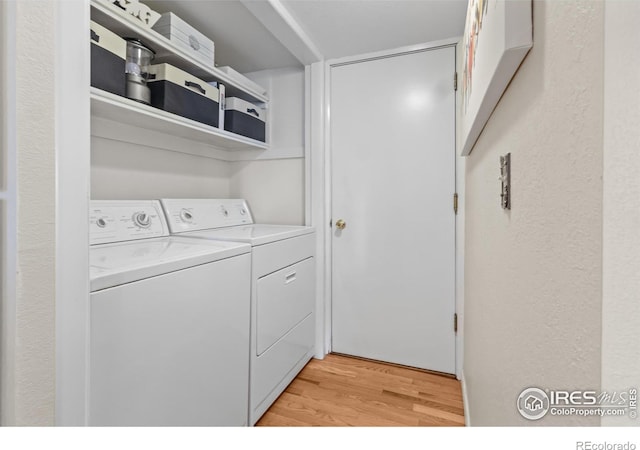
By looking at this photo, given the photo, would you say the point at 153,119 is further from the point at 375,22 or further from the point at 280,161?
the point at 375,22

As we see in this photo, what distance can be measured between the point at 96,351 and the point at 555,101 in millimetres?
1061

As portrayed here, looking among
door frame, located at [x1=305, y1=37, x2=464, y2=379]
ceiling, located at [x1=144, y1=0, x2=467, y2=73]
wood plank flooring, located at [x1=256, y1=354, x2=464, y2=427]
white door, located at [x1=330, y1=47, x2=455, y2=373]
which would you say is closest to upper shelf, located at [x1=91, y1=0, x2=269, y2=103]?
ceiling, located at [x1=144, y1=0, x2=467, y2=73]

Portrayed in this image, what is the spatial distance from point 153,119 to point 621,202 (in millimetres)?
1633

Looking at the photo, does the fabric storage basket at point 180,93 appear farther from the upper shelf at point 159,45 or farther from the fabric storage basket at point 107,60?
the fabric storage basket at point 107,60

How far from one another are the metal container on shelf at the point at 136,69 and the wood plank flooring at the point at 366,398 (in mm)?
1602

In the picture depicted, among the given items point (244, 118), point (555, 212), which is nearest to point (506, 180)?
point (555, 212)

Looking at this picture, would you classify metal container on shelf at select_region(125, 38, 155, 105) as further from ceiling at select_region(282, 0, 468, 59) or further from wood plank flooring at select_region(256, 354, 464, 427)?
wood plank flooring at select_region(256, 354, 464, 427)

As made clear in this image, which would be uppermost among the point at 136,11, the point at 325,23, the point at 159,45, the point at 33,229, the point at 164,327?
the point at 325,23

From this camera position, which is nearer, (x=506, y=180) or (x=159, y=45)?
(x=506, y=180)

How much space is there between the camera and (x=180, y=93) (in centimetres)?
→ 148

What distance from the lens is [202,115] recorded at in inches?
64.1

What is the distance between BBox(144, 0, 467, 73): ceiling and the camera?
5.02 feet

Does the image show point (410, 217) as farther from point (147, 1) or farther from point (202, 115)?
point (147, 1)

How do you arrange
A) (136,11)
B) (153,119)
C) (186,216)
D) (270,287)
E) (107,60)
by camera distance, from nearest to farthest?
1. (107,60)
2. (136,11)
3. (153,119)
4. (270,287)
5. (186,216)
